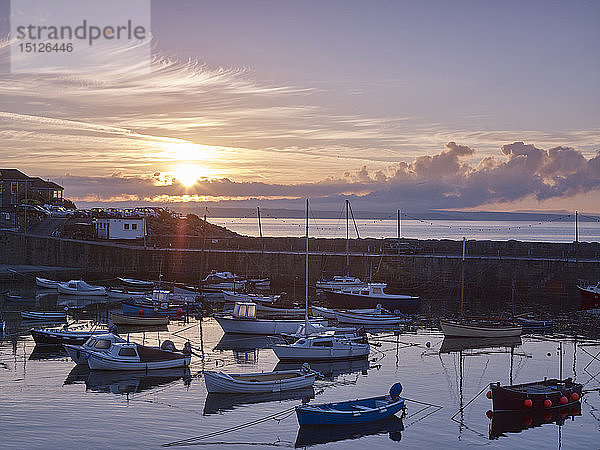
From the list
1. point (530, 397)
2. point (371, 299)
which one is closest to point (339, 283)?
point (371, 299)

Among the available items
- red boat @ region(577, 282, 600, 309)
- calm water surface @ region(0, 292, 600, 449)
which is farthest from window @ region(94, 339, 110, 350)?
red boat @ region(577, 282, 600, 309)

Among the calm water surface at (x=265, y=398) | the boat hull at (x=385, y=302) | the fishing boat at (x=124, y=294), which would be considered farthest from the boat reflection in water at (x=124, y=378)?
the fishing boat at (x=124, y=294)

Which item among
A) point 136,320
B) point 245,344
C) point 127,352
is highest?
point 127,352

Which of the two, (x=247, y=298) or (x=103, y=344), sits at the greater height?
(x=103, y=344)

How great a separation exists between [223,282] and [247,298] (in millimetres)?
10464

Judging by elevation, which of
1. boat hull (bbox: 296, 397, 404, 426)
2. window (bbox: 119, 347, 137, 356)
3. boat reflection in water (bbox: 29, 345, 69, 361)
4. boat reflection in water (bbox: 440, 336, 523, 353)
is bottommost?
boat reflection in water (bbox: 440, 336, 523, 353)

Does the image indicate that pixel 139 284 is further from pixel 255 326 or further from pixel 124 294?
pixel 255 326

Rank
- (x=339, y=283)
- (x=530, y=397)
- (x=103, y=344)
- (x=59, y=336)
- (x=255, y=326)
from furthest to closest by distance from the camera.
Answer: (x=339, y=283), (x=255, y=326), (x=59, y=336), (x=103, y=344), (x=530, y=397)

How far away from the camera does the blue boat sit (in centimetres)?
2458

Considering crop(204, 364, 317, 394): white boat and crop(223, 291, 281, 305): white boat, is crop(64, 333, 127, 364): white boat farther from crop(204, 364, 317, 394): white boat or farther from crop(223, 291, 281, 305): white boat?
crop(223, 291, 281, 305): white boat

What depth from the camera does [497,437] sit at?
80.1 feet

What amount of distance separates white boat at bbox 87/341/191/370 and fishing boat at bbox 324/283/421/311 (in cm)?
2370

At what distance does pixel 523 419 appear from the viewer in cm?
2608

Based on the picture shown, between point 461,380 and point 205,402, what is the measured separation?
11.6m
